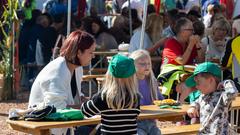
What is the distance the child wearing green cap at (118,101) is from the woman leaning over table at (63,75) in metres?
0.51

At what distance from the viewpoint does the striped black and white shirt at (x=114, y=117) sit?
17.3 ft

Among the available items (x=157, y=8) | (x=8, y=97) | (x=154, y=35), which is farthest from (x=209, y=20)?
(x=8, y=97)

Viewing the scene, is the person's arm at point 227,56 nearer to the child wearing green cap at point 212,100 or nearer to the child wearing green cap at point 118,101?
the child wearing green cap at point 212,100

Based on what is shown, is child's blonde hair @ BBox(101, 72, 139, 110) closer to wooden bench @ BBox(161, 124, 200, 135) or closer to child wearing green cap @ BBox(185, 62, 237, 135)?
child wearing green cap @ BBox(185, 62, 237, 135)

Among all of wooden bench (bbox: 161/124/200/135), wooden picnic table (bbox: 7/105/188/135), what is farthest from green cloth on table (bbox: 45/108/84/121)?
wooden bench (bbox: 161/124/200/135)

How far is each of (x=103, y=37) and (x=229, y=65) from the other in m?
4.59

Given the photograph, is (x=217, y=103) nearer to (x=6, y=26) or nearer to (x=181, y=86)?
(x=181, y=86)

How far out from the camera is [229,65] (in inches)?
360

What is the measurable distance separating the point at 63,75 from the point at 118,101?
2.57ft

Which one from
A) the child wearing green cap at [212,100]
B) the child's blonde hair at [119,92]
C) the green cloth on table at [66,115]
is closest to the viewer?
the child's blonde hair at [119,92]

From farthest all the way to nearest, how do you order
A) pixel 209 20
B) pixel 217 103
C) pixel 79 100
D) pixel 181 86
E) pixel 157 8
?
pixel 157 8
pixel 209 20
pixel 181 86
pixel 79 100
pixel 217 103

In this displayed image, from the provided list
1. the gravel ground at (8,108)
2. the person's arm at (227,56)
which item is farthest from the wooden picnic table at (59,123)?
the gravel ground at (8,108)

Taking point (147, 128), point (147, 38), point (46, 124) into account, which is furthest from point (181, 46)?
point (46, 124)

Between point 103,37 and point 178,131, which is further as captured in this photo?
point 103,37
